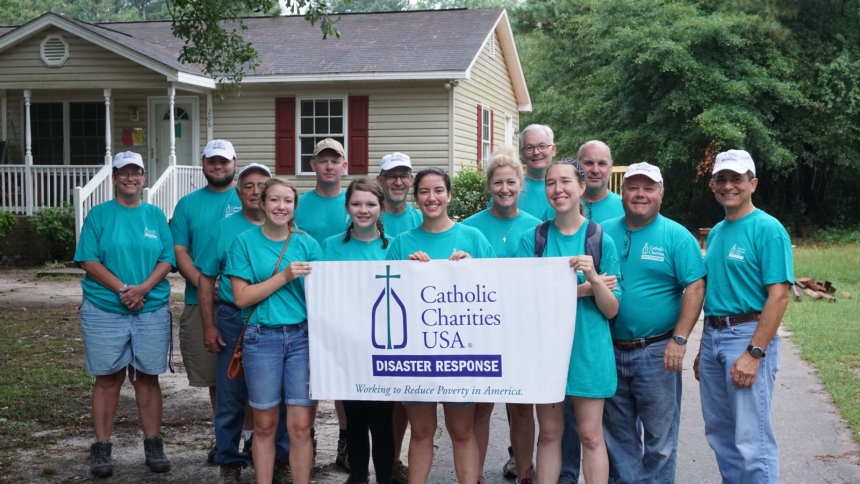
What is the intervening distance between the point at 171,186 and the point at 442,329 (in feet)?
48.6

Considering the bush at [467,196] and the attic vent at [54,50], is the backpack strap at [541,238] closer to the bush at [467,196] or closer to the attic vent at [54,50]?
the bush at [467,196]

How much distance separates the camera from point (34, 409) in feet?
23.7

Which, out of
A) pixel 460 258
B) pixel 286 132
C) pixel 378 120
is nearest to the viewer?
pixel 460 258

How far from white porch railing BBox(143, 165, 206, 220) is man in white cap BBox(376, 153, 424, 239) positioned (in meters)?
12.6

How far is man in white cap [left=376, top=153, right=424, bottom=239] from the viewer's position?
538 centimetres

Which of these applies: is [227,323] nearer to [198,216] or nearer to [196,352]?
[196,352]

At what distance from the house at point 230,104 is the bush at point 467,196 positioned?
0.83 m

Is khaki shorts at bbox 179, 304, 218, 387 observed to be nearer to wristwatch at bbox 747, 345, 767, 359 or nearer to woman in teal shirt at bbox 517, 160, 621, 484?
woman in teal shirt at bbox 517, 160, 621, 484

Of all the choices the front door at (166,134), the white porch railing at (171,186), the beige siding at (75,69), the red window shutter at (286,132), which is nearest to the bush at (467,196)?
the red window shutter at (286,132)

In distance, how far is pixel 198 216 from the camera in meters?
5.67

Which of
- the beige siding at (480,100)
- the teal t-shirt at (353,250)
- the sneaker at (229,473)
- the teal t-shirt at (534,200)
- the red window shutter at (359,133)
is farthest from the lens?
the beige siding at (480,100)

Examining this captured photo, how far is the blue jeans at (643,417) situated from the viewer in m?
4.62

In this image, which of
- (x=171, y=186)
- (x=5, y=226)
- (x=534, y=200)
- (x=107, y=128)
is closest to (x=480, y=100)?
(x=171, y=186)

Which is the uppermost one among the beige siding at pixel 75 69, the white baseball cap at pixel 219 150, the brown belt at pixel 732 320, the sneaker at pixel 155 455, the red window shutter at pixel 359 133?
the beige siding at pixel 75 69
